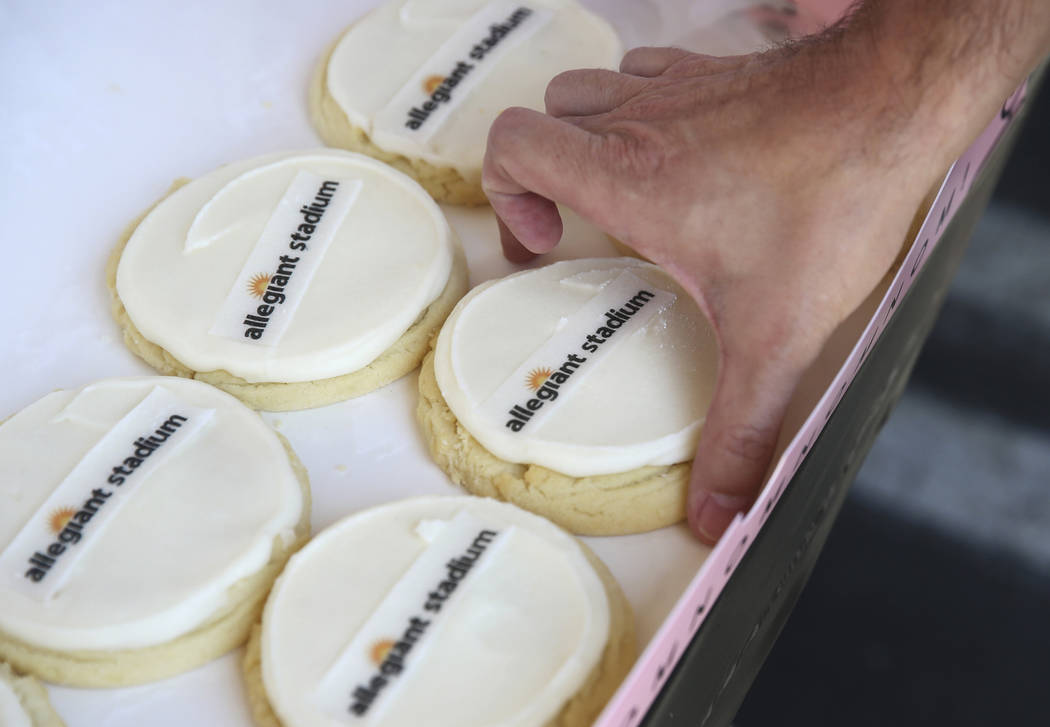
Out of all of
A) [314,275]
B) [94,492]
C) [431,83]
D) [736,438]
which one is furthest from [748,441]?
[431,83]

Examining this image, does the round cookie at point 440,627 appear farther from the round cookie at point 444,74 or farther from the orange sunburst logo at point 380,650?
the round cookie at point 444,74

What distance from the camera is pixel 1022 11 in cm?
116

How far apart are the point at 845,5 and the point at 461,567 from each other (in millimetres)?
1232

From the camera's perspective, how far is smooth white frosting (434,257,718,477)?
125 centimetres

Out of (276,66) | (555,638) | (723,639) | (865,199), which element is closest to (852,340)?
(865,199)

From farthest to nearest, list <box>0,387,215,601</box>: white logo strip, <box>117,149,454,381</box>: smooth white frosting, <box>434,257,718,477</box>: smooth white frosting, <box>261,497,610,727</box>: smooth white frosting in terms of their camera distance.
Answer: <box>117,149,454,381</box>: smooth white frosting
<box>434,257,718,477</box>: smooth white frosting
<box>0,387,215,601</box>: white logo strip
<box>261,497,610,727</box>: smooth white frosting

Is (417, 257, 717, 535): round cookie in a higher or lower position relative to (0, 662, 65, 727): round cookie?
higher

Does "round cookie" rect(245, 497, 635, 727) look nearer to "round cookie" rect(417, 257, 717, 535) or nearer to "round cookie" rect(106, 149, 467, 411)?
"round cookie" rect(417, 257, 717, 535)

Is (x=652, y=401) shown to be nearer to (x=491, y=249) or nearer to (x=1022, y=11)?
(x=491, y=249)

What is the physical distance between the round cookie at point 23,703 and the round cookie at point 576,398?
51 cm

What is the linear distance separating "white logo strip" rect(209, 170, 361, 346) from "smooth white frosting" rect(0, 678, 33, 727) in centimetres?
49

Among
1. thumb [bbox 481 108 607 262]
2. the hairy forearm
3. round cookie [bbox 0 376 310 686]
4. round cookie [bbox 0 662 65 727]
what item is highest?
the hairy forearm

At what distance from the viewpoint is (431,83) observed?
5.63 feet

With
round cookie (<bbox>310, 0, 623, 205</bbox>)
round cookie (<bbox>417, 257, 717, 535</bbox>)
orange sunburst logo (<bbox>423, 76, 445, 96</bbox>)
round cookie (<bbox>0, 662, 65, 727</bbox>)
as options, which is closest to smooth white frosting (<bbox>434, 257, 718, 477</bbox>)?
round cookie (<bbox>417, 257, 717, 535</bbox>)
